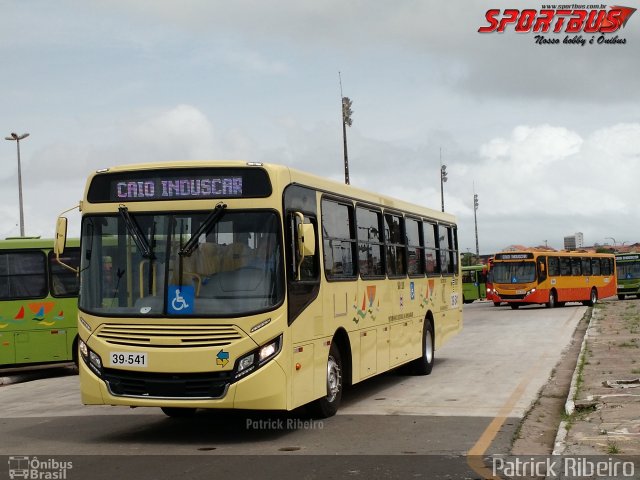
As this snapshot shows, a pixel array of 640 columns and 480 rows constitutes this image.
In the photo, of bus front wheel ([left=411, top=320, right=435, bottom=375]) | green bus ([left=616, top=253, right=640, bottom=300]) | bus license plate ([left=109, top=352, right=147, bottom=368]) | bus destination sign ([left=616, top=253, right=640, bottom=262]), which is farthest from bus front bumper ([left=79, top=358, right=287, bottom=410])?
bus destination sign ([left=616, top=253, right=640, bottom=262])

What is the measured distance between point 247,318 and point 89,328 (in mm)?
1886

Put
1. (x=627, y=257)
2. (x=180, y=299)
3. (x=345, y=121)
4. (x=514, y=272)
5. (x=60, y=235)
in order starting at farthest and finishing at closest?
1. (x=627, y=257)
2. (x=514, y=272)
3. (x=345, y=121)
4. (x=60, y=235)
5. (x=180, y=299)

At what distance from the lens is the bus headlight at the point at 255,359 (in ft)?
32.3

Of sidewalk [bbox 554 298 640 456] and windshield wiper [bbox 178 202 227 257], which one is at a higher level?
windshield wiper [bbox 178 202 227 257]

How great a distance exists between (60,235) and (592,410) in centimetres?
663

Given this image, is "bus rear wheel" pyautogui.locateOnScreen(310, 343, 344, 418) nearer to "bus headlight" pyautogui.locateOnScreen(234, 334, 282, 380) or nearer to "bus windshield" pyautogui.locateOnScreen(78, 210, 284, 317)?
"bus headlight" pyautogui.locateOnScreen(234, 334, 282, 380)

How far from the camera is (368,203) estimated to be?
46.1 ft

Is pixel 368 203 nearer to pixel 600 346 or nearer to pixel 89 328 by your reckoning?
pixel 89 328

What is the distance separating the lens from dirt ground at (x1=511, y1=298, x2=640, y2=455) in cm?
928

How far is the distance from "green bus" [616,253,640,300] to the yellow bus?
47.7 m

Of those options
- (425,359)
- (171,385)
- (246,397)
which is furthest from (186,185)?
(425,359)

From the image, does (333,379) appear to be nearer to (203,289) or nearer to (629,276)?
(203,289)

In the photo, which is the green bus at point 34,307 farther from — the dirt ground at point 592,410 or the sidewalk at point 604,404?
the sidewalk at point 604,404

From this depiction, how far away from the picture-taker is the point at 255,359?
9898 mm
